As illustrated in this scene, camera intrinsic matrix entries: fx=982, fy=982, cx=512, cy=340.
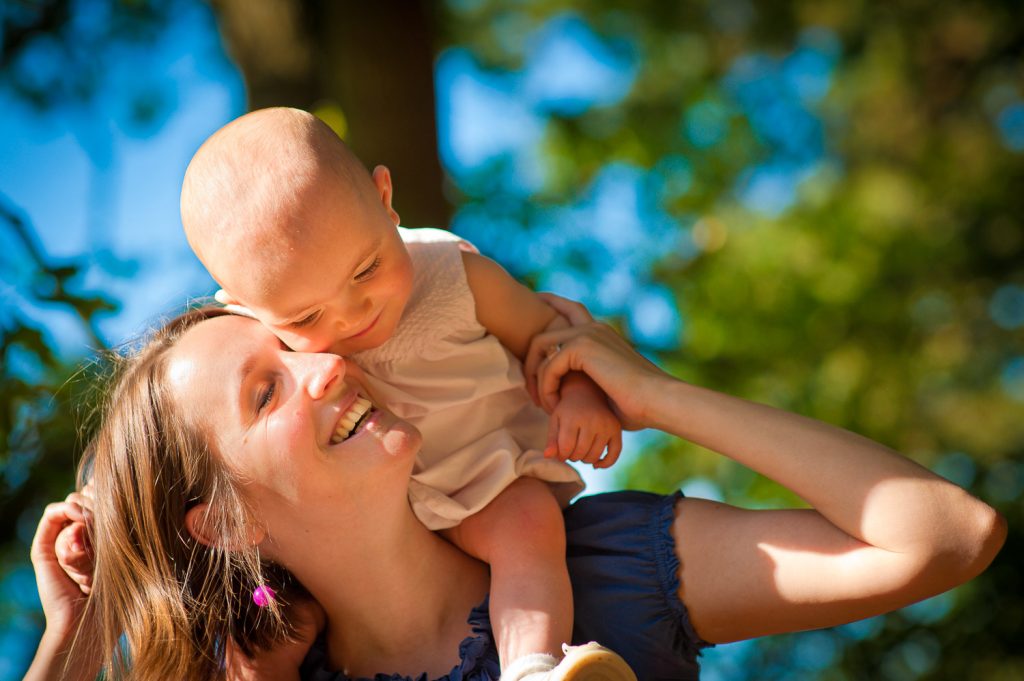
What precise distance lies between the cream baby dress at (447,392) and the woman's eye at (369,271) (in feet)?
0.50

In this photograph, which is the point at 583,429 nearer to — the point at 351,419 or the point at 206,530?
the point at 351,419

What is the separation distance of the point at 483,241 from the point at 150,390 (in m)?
2.84

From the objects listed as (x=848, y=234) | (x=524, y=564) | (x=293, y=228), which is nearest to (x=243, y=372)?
(x=293, y=228)

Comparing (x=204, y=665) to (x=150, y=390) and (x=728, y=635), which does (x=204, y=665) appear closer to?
(x=150, y=390)

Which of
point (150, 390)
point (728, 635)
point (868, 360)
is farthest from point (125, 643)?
point (868, 360)

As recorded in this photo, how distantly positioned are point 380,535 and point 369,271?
16.2 inches

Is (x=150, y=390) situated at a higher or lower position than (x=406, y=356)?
lower

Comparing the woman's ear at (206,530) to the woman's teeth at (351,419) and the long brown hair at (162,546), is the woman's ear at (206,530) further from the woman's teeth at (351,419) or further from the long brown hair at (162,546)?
the woman's teeth at (351,419)

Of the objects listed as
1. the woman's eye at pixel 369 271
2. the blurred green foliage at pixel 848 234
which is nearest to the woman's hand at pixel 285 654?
the woman's eye at pixel 369 271

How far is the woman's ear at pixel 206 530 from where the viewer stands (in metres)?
1.52

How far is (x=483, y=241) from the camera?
4.31 m

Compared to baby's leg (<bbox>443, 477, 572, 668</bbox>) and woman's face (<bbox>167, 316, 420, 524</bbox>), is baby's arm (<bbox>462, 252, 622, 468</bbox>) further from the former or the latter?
woman's face (<bbox>167, 316, 420, 524</bbox>)

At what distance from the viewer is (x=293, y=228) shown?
4.39 feet

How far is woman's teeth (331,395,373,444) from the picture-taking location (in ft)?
4.81
